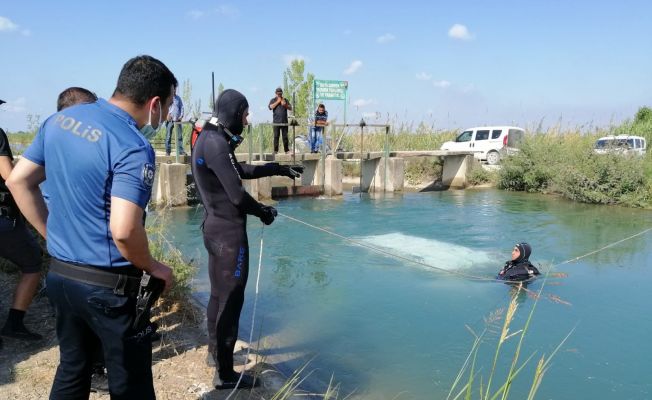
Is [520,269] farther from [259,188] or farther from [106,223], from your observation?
[259,188]

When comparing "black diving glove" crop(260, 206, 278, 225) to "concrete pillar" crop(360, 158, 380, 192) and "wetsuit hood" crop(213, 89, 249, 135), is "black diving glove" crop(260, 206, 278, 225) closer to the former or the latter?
"wetsuit hood" crop(213, 89, 249, 135)

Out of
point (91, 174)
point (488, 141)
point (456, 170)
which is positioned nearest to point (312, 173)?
point (456, 170)

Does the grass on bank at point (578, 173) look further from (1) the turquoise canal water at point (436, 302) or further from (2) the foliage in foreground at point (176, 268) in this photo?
(2) the foliage in foreground at point (176, 268)

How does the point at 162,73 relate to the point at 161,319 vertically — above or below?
above

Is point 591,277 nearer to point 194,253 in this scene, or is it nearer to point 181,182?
point 194,253

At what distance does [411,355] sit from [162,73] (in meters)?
3.48

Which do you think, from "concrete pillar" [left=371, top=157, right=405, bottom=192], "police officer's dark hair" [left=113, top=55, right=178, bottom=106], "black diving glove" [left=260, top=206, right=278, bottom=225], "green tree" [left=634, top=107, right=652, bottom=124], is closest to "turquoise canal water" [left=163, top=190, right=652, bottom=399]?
"black diving glove" [left=260, top=206, right=278, bottom=225]

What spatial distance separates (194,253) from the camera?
8234 mm

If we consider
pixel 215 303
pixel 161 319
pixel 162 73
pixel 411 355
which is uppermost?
pixel 162 73

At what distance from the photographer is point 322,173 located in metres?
15.0

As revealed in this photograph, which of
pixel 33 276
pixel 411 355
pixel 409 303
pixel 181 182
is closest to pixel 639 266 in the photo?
pixel 409 303

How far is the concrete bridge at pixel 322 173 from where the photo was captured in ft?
40.3

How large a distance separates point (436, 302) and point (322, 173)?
9228 millimetres

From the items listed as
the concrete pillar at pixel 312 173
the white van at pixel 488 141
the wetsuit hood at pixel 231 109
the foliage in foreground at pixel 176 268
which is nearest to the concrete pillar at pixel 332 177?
the concrete pillar at pixel 312 173
